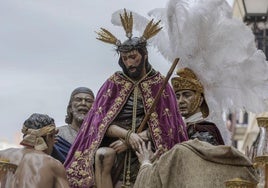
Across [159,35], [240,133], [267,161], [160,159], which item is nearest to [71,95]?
[159,35]

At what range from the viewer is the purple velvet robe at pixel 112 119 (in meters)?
10.7

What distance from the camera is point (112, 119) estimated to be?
10.7 metres

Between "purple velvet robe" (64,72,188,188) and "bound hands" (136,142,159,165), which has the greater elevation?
"purple velvet robe" (64,72,188,188)

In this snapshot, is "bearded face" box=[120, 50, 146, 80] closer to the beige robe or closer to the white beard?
the beige robe

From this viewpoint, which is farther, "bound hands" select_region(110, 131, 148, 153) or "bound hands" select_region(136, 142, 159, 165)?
"bound hands" select_region(110, 131, 148, 153)

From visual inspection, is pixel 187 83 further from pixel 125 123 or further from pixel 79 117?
pixel 79 117

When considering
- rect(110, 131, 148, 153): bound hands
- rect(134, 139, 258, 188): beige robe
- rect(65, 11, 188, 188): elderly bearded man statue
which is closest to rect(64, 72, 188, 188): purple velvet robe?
rect(65, 11, 188, 188): elderly bearded man statue

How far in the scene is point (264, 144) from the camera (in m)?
9.53

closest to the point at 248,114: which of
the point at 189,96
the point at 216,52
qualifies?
the point at 216,52

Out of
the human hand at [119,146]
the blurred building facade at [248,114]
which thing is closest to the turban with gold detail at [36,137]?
the human hand at [119,146]

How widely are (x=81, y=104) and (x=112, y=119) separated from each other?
5.42 feet

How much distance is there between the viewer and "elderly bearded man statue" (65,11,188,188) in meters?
10.6

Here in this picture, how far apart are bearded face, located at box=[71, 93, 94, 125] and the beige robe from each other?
2675mm

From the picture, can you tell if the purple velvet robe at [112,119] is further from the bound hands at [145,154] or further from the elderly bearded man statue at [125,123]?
the bound hands at [145,154]
